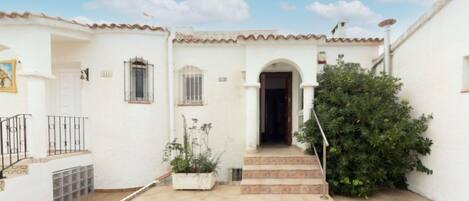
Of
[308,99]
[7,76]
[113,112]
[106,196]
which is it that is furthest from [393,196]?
[7,76]

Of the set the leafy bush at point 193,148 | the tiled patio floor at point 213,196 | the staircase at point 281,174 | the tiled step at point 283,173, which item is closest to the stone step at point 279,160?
the staircase at point 281,174

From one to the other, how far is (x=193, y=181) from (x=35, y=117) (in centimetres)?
372

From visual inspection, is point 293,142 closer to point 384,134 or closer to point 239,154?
point 239,154

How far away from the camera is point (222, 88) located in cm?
804

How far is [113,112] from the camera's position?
7391mm

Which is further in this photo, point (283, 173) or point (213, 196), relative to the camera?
point (283, 173)

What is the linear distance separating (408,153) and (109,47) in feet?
25.9

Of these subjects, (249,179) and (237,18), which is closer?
(249,179)

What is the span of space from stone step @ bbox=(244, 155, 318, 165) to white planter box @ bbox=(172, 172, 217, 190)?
101 cm

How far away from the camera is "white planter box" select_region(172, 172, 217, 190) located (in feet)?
20.0

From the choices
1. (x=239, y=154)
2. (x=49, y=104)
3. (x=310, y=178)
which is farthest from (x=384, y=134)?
(x=49, y=104)

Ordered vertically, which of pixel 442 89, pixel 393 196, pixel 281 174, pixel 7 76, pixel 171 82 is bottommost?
pixel 393 196

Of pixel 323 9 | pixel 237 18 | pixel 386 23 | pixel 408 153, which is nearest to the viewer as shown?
pixel 408 153

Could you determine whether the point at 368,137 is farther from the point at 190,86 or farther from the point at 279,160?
the point at 190,86
